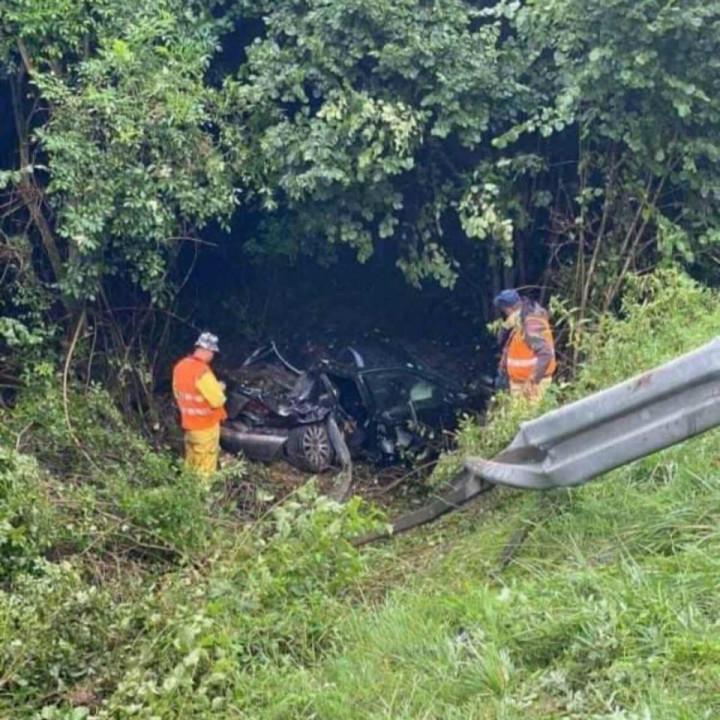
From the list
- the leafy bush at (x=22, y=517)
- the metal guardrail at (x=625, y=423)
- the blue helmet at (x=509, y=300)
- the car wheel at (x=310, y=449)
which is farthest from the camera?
the car wheel at (x=310, y=449)

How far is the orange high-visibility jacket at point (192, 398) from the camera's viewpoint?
8.69 meters

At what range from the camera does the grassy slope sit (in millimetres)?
3059

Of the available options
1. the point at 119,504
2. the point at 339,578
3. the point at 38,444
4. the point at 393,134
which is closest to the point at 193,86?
the point at 393,134

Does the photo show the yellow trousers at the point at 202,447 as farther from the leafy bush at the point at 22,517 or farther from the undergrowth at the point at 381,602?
the leafy bush at the point at 22,517

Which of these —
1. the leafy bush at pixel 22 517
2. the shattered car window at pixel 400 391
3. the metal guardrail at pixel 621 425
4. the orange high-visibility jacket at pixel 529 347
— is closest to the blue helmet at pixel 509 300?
the orange high-visibility jacket at pixel 529 347

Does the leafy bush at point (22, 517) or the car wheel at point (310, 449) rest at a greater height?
the leafy bush at point (22, 517)

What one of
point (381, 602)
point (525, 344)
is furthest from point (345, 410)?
point (381, 602)

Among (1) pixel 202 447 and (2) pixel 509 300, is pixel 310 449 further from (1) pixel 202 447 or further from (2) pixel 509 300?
(2) pixel 509 300

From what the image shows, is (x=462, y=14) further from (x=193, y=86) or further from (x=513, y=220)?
(x=193, y=86)

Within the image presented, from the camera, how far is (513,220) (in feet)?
30.9

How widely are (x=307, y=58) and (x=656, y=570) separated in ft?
21.3

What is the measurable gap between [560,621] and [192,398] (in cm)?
578

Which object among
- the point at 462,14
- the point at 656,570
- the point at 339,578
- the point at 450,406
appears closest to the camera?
the point at 656,570

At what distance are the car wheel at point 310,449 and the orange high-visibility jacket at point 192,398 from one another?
968 mm
